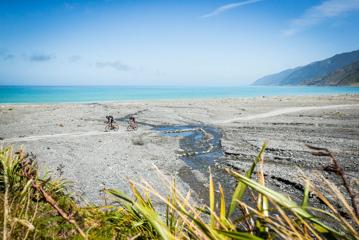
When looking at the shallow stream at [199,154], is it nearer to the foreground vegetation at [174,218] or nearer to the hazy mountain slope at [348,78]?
the foreground vegetation at [174,218]

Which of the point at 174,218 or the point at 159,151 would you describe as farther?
the point at 159,151

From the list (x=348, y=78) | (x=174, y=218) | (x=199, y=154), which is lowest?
(x=199, y=154)

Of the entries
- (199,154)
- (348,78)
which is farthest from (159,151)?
(348,78)

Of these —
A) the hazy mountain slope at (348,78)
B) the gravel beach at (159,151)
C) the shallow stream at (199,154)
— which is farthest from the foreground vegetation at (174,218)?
the hazy mountain slope at (348,78)

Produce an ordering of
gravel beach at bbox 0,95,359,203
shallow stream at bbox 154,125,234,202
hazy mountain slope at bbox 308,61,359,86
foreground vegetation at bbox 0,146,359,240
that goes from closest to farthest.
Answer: foreground vegetation at bbox 0,146,359,240 → shallow stream at bbox 154,125,234,202 → gravel beach at bbox 0,95,359,203 → hazy mountain slope at bbox 308,61,359,86

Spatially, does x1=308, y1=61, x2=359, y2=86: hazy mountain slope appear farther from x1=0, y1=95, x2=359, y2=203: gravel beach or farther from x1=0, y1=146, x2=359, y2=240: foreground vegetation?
x1=0, y1=146, x2=359, y2=240: foreground vegetation

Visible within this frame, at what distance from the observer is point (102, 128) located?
17.3 meters

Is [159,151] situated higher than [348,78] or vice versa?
[348,78]

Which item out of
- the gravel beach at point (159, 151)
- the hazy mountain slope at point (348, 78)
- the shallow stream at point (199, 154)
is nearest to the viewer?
the shallow stream at point (199, 154)

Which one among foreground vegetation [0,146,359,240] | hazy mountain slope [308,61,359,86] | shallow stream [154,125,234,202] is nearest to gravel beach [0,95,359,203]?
shallow stream [154,125,234,202]

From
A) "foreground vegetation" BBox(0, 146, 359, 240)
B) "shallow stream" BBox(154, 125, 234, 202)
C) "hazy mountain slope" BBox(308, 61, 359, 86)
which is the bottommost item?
"shallow stream" BBox(154, 125, 234, 202)

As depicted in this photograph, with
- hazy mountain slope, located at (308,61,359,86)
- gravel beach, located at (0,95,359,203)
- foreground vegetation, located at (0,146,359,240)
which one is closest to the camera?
foreground vegetation, located at (0,146,359,240)

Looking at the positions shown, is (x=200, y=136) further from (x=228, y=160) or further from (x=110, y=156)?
(x=110, y=156)

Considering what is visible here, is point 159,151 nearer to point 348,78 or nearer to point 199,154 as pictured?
point 199,154
